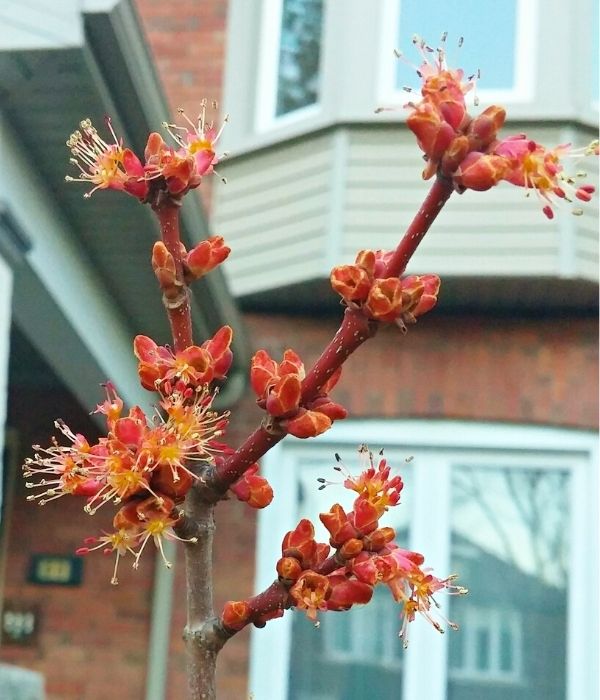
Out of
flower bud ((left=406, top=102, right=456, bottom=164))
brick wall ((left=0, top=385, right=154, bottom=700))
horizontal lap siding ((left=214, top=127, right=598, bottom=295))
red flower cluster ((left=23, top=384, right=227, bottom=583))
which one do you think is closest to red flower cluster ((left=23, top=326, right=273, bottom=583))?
red flower cluster ((left=23, top=384, right=227, bottom=583))

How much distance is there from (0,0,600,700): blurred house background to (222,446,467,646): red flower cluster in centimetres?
347

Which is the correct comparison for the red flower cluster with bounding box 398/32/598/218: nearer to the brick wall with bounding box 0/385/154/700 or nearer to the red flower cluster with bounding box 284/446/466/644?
the red flower cluster with bounding box 284/446/466/644

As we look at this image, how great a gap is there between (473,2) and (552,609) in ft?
9.62

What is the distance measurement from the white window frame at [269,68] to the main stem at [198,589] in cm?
460

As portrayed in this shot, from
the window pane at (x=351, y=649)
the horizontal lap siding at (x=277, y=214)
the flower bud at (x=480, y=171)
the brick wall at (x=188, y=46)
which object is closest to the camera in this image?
the flower bud at (x=480, y=171)

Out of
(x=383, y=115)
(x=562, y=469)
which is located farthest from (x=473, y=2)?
(x=562, y=469)

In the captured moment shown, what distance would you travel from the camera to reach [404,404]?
17.0 feet

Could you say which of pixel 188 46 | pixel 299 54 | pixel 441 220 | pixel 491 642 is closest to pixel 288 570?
pixel 441 220

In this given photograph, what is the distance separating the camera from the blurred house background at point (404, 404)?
4.95m

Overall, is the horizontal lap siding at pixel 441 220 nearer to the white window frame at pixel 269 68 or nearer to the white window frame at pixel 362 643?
the white window frame at pixel 269 68

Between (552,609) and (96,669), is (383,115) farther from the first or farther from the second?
(96,669)

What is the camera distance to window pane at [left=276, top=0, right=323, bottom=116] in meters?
5.65

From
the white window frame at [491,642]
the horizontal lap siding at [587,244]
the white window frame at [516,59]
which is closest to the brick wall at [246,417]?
the horizontal lap siding at [587,244]

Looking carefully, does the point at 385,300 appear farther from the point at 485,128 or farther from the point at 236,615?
the point at 236,615
